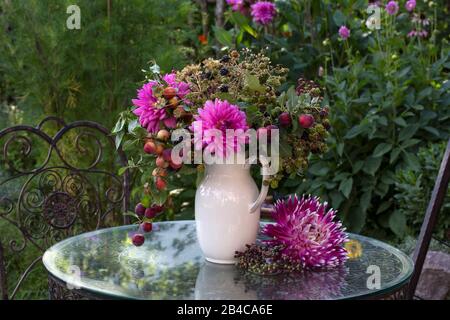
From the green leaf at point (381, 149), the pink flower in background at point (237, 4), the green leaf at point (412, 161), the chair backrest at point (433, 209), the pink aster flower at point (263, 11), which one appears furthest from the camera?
the pink flower in background at point (237, 4)

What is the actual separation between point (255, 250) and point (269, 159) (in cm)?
24

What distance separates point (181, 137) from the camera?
155 centimetres

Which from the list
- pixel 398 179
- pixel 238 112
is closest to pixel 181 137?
pixel 238 112

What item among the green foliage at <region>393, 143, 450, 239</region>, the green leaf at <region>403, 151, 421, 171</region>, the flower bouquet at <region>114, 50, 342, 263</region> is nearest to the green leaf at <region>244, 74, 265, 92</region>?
the flower bouquet at <region>114, 50, 342, 263</region>

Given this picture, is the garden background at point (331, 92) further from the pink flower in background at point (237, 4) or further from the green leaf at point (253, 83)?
the green leaf at point (253, 83)

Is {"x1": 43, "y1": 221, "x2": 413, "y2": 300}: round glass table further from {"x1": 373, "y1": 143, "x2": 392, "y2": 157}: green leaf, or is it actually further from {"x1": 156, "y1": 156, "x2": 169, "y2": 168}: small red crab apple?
{"x1": 373, "y1": 143, "x2": 392, "y2": 157}: green leaf

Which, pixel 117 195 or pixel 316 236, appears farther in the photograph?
pixel 117 195

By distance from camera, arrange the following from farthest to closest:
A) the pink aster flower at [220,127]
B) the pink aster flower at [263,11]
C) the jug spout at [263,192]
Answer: the pink aster flower at [263,11], the jug spout at [263,192], the pink aster flower at [220,127]

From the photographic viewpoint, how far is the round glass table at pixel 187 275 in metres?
1.50

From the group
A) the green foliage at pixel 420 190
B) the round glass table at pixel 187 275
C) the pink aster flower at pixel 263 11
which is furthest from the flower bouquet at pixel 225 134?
the pink aster flower at pixel 263 11

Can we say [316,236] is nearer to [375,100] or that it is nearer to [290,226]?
[290,226]

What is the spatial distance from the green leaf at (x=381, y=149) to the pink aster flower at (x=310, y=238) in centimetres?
154

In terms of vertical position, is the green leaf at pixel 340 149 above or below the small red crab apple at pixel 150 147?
below

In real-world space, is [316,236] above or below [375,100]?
below
